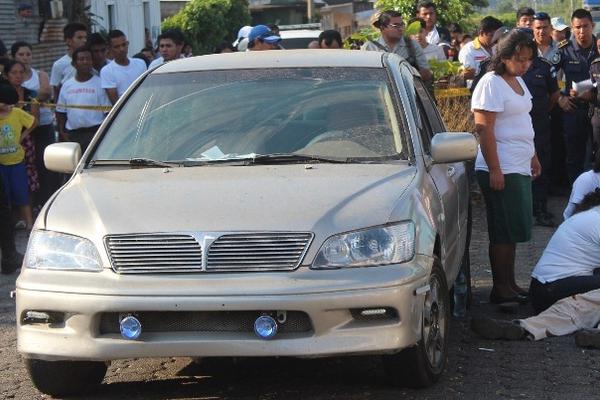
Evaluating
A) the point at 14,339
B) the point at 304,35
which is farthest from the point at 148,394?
the point at 304,35

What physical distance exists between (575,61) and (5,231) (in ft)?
20.5

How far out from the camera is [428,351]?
6211 millimetres

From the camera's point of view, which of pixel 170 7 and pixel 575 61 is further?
pixel 170 7

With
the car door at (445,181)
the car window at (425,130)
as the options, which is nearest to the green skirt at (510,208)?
the car door at (445,181)

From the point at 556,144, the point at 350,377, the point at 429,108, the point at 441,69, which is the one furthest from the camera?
the point at 556,144

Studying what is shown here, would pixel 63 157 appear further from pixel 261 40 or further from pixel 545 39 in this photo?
pixel 545 39

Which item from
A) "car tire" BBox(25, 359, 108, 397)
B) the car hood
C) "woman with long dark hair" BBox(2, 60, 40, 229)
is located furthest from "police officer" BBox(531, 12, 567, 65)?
"car tire" BBox(25, 359, 108, 397)

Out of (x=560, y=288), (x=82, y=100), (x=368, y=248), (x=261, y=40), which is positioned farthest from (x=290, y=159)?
(x=261, y=40)

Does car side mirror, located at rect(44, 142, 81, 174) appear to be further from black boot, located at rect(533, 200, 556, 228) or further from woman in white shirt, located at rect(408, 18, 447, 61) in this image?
woman in white shirt, located at rect(408, 18, 447, 61)

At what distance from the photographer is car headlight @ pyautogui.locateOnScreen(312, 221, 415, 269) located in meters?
5.73

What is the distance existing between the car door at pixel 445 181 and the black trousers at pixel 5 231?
12.3 ft

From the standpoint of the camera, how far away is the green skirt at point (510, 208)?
8414 millimetres

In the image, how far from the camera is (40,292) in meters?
5.86

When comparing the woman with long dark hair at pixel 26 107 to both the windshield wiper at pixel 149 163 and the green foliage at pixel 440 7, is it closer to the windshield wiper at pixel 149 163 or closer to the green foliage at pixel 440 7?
the windshield wiper at pixel 149 163
